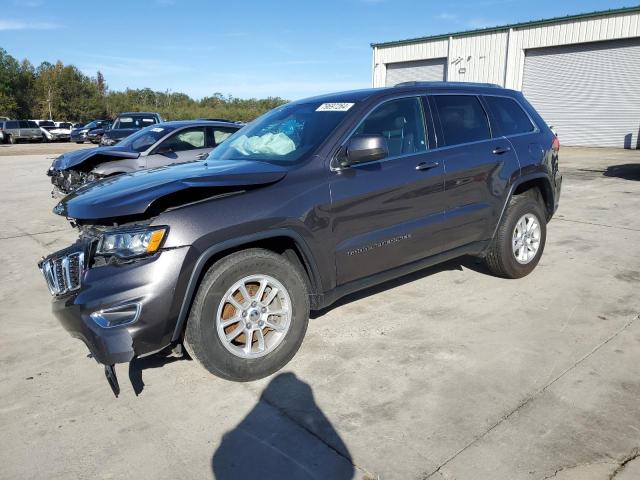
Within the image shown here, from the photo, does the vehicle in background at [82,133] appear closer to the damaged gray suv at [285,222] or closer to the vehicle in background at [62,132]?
the vehicle in background at [62,132]

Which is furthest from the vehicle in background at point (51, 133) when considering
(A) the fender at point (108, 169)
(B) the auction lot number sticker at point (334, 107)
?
(B) the auction lot number sticker at point (334, 107)

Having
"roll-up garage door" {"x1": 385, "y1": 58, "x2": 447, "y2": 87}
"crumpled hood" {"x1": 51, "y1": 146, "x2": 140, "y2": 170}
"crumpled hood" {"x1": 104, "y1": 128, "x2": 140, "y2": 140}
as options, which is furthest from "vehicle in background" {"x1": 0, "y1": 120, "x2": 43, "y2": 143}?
"crumpled hood" {"x1": 51, "y1": 146, "x2": 140, "y2": 170}

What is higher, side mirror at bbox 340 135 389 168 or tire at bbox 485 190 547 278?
side mirror at bbox 340 135 389 168

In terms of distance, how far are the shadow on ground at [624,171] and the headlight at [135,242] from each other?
42.9 feet

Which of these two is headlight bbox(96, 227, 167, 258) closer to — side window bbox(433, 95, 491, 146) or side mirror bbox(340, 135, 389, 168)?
side mirror bbox(340, 135, 389, 168)

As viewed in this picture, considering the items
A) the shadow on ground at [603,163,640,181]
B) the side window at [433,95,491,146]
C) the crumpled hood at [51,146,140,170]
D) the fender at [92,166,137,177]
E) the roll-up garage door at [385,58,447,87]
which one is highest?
the roll-up garage door at [385,58,447,87]

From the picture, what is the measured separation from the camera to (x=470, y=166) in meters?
4.43

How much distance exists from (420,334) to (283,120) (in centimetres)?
208

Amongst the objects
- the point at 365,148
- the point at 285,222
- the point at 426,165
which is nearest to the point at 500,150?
the point at 426,165

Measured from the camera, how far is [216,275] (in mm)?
3045

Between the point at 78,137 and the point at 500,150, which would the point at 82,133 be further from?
the point at 500,150

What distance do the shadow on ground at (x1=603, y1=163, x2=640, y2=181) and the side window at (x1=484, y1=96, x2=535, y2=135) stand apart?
9316 mm

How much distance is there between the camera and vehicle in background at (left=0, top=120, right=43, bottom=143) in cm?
3834

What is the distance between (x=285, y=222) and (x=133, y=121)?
18.5 meters
